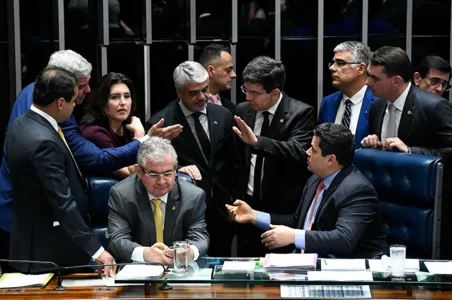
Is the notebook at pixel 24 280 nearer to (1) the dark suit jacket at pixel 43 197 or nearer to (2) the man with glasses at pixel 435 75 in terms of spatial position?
(1) the dark suit jacket at pixel 43 197

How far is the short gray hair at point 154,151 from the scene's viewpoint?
4297 millimetres

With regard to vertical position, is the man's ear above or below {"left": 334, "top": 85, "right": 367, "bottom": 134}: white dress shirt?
above

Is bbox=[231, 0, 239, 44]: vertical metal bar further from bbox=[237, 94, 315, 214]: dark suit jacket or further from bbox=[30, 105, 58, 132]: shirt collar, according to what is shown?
bbox=[30, 105, 58, 132]: shirt collar

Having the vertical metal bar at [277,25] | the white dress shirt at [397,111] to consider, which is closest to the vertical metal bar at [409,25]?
the vertical metal bar at [277,25]

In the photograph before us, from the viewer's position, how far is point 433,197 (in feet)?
14.6

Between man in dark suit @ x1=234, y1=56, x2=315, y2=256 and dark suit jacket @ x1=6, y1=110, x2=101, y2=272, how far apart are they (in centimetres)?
123

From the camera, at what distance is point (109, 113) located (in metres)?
5.16

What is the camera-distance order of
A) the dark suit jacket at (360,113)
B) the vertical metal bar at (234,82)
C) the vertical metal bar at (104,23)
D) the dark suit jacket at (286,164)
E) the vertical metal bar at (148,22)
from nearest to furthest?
the dark suit jacket at (286,164), the dark suit jacket at (360,113), the vertical metal bar at (104,23), the vertical metal bar at (148,22), the vertical metal bar at (234,82)

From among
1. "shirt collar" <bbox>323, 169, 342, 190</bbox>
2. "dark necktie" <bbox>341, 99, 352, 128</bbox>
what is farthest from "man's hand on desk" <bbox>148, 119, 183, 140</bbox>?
"dark necktie" <bbox>341, 99, 352, 128</bbox>

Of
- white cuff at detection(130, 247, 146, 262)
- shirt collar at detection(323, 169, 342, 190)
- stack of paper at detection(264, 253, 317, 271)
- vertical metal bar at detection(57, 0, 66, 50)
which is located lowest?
white cuff at detection(130, 247, 146, 262)

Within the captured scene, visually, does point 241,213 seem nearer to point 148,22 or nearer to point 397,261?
point 397,261

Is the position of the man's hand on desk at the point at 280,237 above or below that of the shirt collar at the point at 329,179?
below

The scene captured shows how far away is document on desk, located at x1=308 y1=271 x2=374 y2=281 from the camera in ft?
11.9

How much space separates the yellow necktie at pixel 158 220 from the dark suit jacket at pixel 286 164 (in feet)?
3.23
